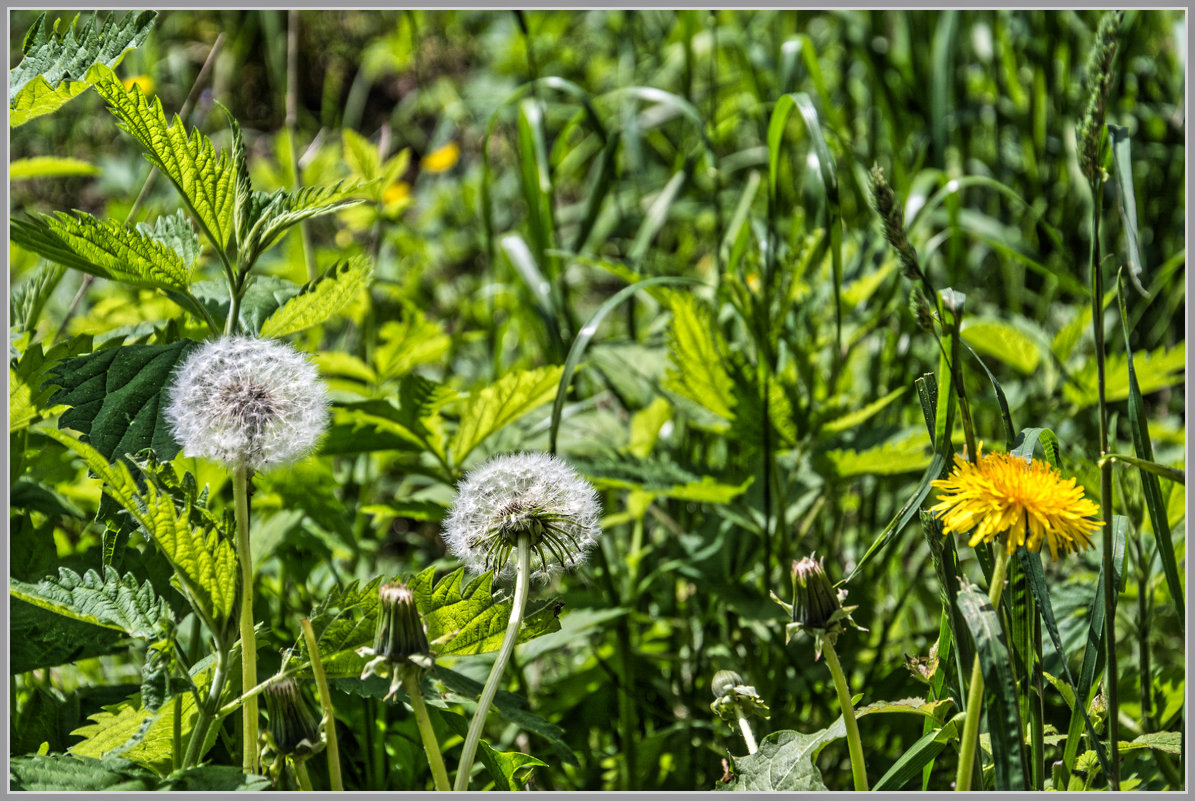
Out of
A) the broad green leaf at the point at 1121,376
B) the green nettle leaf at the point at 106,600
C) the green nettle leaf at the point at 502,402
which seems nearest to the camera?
the green nettle leaf at the point at 106,600

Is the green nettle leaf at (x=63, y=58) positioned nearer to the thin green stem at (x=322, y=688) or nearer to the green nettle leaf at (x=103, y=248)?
the green nettle leaf at (x=103, y=248)

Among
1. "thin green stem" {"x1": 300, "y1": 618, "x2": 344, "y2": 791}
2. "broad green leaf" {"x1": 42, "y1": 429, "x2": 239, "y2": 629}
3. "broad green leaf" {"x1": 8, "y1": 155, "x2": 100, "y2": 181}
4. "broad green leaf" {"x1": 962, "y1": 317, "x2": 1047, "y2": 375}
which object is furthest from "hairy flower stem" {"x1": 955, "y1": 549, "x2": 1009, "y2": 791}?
"broad green leaf" {"x1": 8, "y1": 155, "x2": 100, "y2": 181}

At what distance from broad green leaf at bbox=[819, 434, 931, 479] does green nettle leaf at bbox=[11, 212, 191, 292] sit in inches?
35.6

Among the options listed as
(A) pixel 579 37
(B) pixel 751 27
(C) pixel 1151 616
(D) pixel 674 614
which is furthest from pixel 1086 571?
(A) pixel 579 37

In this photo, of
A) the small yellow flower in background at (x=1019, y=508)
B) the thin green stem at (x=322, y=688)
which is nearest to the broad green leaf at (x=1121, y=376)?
the small yellow flower in background at (x=1019, y=508)

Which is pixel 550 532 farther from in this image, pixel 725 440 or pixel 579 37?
pixel 579 37

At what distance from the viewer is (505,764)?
1.00m

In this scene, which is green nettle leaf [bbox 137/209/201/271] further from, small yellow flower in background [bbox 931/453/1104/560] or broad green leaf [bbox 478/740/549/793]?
small yellow flower in background [bbox 931/453/1104/560]

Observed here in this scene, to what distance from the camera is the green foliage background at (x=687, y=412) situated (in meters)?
1.19

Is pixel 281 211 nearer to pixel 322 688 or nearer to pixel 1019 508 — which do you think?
pixel 322 688

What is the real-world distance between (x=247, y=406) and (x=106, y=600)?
0.22m

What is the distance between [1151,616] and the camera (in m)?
1.33

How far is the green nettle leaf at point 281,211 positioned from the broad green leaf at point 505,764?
0.55 meters

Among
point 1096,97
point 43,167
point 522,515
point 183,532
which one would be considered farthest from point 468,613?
point 43,167
